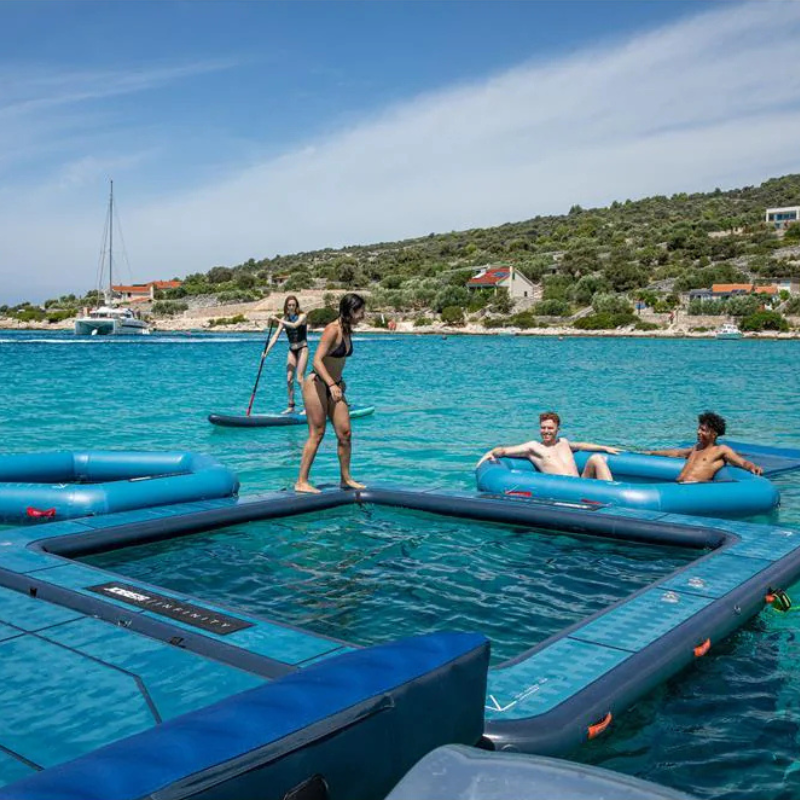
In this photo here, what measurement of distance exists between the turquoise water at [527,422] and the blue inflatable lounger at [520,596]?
188 millimetres

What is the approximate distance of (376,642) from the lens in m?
4.50

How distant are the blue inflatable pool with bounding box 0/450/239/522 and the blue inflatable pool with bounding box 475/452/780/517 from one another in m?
2.42

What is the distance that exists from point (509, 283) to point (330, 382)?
70.9 m

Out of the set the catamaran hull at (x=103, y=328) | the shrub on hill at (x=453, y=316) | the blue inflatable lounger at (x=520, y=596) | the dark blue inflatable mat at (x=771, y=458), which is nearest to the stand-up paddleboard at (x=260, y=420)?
the blue inflatable lounger at (x=520, y=596)

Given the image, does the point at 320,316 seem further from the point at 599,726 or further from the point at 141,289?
the point at 599,726

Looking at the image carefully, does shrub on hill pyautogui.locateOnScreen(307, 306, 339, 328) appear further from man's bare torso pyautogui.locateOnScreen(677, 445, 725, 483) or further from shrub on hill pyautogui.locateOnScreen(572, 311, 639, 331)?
man's bare torso pyautogui.locateOnScreen(677, 445, 725, 483)

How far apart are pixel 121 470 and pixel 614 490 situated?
4.50 metres

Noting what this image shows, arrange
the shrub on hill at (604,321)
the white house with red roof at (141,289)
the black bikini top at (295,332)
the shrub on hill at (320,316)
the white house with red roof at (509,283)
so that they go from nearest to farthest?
1. the black bikini top at (295,332)
2. the shrub on hill at (604,321)
3. the shrub on hill at (320,316)
4. the white house with red roof at (509,283)
5. the white house with red roof at (141,289)

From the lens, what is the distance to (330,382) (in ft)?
23.7

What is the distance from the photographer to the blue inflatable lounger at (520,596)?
359 centimetres

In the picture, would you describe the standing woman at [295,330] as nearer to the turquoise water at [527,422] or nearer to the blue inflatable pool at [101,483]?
the turquoise water at [527,422]

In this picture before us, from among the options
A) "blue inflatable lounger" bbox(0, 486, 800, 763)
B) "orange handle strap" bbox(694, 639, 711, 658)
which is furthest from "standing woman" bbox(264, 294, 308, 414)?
"orange handle strap" bbox(694, 639, 711, 658)

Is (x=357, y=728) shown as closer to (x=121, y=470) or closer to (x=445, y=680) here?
(x=445, y=680)

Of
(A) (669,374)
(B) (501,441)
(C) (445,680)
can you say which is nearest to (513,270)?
(A) (669,374)
